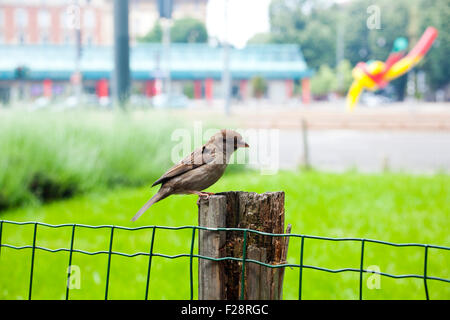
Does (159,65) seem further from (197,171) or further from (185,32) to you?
(197,171)

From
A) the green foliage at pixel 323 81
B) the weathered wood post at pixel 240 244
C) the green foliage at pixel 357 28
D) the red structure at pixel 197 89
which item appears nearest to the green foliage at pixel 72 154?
the green foliage at pixel 357 28

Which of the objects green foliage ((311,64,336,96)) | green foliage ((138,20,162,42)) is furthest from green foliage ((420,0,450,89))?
green foliage ((138,20,162,42))

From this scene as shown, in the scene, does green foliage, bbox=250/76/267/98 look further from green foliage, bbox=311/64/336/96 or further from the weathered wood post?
the weathered wood post

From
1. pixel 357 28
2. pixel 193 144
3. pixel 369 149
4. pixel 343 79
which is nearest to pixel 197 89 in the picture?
pixel 357 28

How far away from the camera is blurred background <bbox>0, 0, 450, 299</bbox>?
310 centimetres

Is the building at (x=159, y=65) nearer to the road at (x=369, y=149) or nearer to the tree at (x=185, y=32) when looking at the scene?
the tree at (x=185, y=32)

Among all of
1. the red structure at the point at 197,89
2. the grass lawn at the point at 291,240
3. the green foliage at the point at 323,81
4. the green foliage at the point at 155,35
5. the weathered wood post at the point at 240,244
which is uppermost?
the green foliage at the point at 155,35

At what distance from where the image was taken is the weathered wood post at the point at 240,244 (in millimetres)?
1015

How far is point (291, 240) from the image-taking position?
295cm

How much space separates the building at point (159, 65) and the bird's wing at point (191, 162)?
8.11m

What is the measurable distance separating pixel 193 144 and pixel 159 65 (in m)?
5.70

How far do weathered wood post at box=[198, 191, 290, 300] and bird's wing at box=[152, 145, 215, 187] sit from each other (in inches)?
9.7

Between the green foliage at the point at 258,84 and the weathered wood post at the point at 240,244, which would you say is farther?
the green foliage at the point at 258,84
